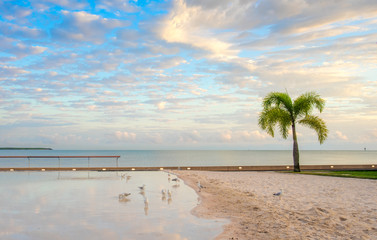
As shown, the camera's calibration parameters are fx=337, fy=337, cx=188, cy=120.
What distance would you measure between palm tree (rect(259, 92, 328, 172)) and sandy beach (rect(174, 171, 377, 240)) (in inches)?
438

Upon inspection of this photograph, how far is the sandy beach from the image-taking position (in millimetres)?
9945

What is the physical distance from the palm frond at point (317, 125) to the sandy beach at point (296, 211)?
35.0 ft

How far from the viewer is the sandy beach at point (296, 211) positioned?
Result: 995 centimetres

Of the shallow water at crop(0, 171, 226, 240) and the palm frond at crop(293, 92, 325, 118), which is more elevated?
the palm frond at crop(293, 92, 325, 118)

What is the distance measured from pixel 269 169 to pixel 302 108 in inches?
326

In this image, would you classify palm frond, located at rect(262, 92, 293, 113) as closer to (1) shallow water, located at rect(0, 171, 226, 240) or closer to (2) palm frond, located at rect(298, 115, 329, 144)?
(2) palm frond, located at rect(298, 115, 329, 144)

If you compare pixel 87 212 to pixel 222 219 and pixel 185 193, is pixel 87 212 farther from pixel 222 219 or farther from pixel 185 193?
pixel 185 193

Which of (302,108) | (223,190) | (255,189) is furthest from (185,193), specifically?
(302,108)

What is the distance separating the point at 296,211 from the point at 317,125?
19.5 meters

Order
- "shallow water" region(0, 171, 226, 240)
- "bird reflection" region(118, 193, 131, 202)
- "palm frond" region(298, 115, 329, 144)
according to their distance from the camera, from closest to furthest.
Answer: "shallow water" region(0, 171, 226, 240)
"bird reflection" region(118, 193, 131, 202)
"palm frond" region(298, 115, 329, 144)

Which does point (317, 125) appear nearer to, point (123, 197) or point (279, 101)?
point (279, 101)

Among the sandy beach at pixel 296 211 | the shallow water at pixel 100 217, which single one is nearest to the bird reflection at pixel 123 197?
the shallow water at pixel 100 217

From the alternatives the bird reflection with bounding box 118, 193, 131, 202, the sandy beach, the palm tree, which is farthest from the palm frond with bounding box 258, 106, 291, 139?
the bird reflection with bounding box 118, 193, 131, 202

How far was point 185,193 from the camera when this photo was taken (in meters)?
19.6
